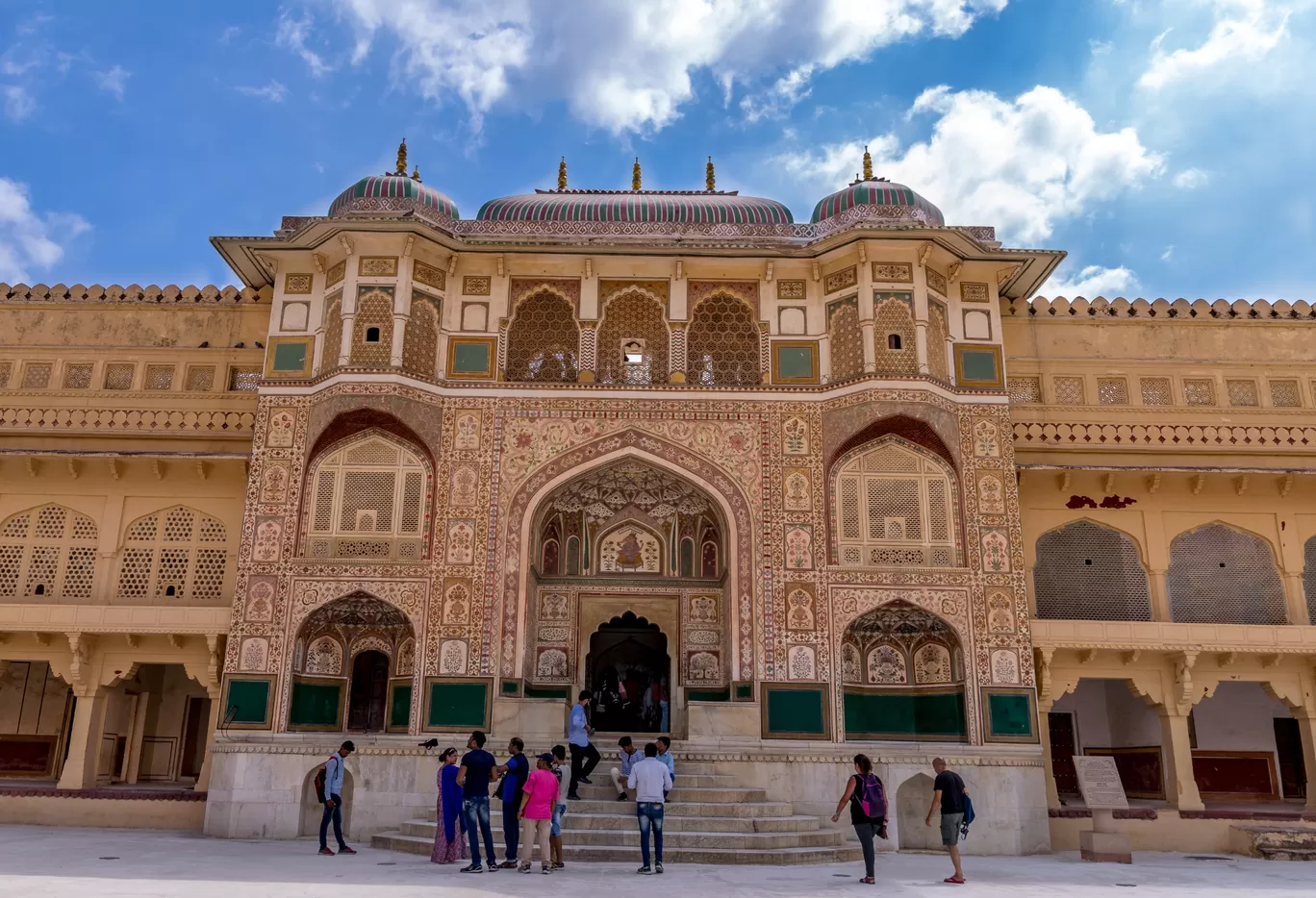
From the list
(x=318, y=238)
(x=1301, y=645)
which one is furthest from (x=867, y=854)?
(x=318, y=238)

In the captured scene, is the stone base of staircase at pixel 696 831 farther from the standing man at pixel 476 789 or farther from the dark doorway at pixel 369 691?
the dark doorway at pixel 369 691

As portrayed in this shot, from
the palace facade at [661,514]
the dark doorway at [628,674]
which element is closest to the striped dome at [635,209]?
the palace facade at [661,514]

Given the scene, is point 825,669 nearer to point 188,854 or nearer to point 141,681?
point 188,854

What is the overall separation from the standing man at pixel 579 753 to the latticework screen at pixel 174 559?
6049mm

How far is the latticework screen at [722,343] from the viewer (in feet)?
51.6

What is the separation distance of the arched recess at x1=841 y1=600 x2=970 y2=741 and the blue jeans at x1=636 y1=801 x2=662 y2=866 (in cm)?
507

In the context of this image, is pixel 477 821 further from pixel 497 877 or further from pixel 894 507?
pixel 894 507

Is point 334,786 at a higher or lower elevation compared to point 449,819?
higher

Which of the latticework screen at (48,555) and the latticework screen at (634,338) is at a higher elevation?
the latticework screen at (634,338)

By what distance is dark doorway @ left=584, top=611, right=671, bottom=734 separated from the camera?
16.3m

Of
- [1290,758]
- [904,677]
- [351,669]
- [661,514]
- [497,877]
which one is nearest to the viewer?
[497,877]

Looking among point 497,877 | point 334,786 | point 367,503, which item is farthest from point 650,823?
point 367,503

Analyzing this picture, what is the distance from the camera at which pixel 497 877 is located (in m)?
8.96

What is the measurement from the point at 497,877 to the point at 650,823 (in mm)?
1367
